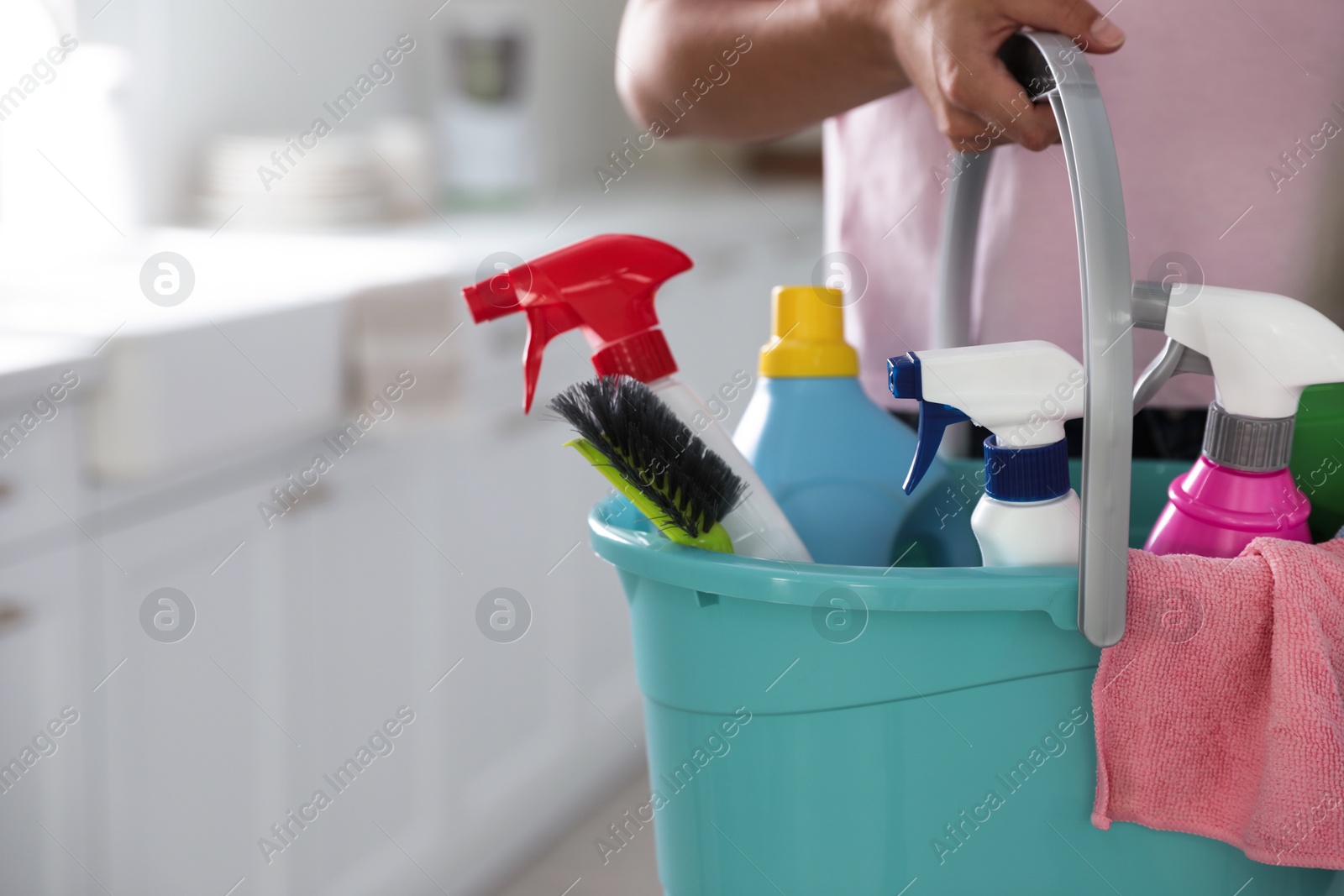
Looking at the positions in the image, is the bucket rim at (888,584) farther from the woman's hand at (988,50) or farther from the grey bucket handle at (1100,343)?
the woman's hand at (988,50)

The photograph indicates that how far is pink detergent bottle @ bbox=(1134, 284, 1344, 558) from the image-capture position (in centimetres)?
40

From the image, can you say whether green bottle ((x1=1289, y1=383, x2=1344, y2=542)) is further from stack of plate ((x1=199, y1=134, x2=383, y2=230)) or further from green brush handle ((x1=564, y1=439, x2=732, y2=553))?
stack of plate ((x1=199, y1=134, x2=383, y2=230))

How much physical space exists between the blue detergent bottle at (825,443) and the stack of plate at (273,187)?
120 cm

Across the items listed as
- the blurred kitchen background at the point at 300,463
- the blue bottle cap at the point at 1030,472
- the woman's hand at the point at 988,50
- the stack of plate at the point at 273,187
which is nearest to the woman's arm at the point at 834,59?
the woman's hand at the point at 988,50

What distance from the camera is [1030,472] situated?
1.31 ft

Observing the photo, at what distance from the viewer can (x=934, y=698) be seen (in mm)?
396

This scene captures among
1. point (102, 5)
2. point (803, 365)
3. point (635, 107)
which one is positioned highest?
point (102, 5)

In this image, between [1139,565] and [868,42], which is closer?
[1139,565]

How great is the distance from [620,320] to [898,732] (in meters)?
0.18

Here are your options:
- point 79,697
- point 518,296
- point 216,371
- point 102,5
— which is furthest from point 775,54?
point 102,5

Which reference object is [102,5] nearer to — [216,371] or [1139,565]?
[216,371]

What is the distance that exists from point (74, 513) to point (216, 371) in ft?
0.51

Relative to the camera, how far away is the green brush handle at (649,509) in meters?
0.42

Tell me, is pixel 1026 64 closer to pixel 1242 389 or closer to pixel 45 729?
pixel 1242 389
